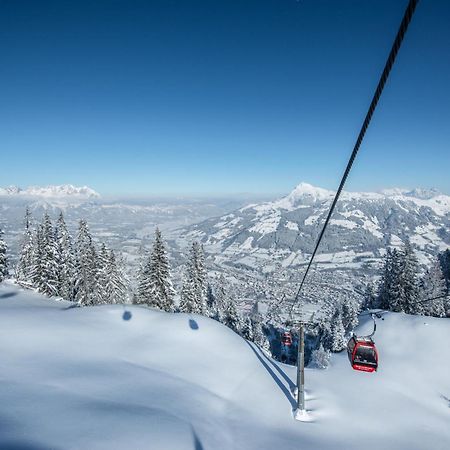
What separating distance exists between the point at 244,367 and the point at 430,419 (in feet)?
27.7

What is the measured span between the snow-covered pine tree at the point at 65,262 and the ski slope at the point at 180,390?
21.2m

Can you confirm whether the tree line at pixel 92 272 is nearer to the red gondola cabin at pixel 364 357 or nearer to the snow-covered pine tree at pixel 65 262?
the snow-covered pine tree at pixel 65 262

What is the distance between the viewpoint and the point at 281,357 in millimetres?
67062

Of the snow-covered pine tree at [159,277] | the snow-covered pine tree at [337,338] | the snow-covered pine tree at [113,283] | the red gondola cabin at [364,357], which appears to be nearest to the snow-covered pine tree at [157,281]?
the snow-covered pine tree at [159,277]

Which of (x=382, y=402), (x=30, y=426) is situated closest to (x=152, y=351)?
(x=30, y=426)

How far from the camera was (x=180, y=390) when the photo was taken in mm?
11430

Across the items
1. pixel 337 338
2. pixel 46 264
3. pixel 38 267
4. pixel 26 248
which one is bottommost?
pixel 337 338

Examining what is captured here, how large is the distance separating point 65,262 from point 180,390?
3851 centimetres

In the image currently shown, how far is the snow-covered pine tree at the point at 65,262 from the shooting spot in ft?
Answer: 134

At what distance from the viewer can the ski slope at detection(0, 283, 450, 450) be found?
7.76 meters

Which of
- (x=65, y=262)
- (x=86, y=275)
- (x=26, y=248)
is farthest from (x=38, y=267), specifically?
(x=26, y=248)

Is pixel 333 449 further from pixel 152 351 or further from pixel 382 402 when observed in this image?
pixel 152 351

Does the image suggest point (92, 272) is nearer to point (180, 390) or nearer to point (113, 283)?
point (113, 283)

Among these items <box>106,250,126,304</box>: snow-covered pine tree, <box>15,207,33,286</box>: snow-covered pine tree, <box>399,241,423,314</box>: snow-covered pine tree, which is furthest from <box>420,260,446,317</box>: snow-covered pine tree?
<box>15,207,33,286</box>: snow-covered pine tree
